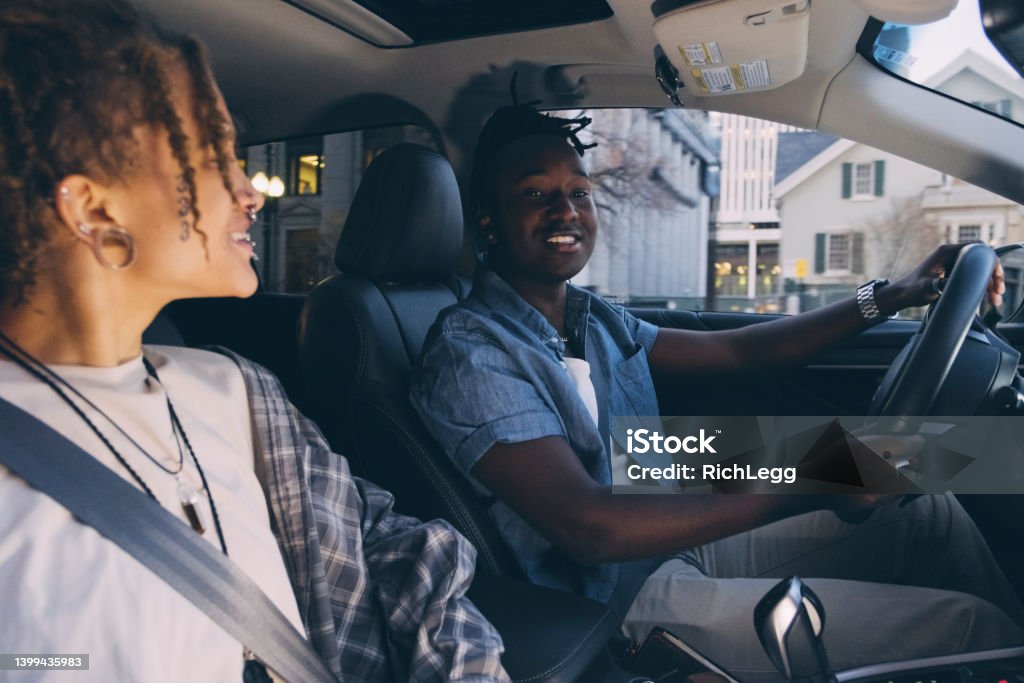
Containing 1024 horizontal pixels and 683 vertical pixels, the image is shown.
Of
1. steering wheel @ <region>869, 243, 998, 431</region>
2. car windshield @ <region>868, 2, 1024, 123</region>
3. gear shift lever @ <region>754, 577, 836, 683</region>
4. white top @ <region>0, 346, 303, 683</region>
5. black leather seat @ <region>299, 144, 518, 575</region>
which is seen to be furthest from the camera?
car windshield @ <region>868, 2, 1024, 123</region>

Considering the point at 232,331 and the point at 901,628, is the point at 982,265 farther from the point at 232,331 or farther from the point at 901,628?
the point at 232,331

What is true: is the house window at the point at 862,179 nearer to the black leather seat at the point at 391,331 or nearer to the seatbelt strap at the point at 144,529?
the black leather seat at the point at 391,331

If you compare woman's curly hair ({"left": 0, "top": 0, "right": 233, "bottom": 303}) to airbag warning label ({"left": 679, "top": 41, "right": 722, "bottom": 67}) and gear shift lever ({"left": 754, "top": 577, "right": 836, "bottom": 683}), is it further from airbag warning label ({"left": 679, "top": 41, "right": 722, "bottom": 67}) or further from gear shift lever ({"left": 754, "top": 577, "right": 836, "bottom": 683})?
airbag warning label ({"left": 679, "top": 41, "right": 722, "bottom": 67})

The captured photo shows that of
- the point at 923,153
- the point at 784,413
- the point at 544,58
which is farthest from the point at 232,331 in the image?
the point at 923,153

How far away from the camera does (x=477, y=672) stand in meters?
1.09

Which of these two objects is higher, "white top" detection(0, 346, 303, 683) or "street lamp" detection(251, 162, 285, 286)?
"street lamp" detection(251, 162, 285, 286)

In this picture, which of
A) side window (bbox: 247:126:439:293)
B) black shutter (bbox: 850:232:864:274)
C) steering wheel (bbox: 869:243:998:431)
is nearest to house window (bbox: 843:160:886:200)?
black shutter (bbox: 850:232:864:274)

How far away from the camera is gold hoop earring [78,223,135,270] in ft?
2.93

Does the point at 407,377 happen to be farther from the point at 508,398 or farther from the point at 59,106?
the point at 59,106

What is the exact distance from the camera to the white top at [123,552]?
774mm

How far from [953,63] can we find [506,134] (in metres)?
0.87

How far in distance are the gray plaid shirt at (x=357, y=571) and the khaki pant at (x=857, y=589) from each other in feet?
1.56

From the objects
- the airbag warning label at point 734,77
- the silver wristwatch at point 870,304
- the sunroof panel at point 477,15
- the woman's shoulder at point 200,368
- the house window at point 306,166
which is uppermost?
the sunroof panel at point 477,15

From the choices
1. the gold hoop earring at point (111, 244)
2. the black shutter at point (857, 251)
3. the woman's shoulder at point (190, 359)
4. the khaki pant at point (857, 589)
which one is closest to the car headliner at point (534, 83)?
the black shutter at point (857, 251)
